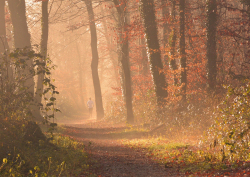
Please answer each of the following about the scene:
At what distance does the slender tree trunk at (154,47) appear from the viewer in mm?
15281

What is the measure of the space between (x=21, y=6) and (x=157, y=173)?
13013 mm

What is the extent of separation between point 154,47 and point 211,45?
3473 mm

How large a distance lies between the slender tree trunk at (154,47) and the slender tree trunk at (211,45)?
9.45ft

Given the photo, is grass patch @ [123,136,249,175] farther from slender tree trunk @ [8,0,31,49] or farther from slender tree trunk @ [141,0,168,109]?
slender tree trunk @ [8,0,31,49]

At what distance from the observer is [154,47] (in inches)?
611

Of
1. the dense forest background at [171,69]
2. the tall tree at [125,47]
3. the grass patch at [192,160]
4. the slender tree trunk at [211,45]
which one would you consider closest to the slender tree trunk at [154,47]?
the dense forest background at [171,69]

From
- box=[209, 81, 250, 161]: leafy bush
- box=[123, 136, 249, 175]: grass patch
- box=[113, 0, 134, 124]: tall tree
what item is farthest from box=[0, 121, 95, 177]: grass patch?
box=[113, 0, 134, 124]: tall tree

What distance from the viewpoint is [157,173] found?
686 cm

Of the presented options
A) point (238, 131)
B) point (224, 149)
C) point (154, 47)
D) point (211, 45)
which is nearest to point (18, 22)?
point (154, 47)

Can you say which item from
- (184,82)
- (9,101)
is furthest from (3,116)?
(184,82)

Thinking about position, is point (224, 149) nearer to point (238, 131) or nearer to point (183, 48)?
point (238, 131)

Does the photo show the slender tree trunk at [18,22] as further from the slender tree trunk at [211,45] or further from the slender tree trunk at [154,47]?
the slender tree trunk at [211,45]

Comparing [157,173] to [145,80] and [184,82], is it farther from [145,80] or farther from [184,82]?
[145,80]

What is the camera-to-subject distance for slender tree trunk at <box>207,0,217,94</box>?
13094 millimetres
